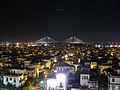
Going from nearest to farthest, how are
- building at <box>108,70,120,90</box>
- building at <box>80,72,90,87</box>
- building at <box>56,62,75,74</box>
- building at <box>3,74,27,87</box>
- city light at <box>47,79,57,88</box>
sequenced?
city light at <box>47,79,57,88</box>, building at <box>108,70,120,90</box>, building at <box>80,72,90,87</box>, building at <box>3,74,27,87</box>, building at <box>56,62,75,74</box>

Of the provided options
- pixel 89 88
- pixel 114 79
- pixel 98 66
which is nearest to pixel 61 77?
pixel 89 88

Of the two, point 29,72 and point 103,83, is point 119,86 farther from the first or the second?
point 29,72

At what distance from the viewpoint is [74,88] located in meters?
8.26

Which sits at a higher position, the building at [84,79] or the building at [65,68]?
the building at [65,68]

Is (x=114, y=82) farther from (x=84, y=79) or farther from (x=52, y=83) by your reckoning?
(x=52, y=83)

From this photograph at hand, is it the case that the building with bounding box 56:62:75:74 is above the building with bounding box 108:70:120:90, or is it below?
above

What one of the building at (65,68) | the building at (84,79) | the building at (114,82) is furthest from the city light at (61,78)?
the building at (65,68)

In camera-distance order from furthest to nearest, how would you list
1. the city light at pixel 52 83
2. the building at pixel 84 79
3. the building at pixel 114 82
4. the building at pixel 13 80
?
the building at pixel 13 80
the building at pixel 84 79
the building at pixel 114 82
the city light at pixel 52 83

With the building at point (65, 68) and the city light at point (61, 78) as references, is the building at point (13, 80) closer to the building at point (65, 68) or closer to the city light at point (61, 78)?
the building at point (65, 68)

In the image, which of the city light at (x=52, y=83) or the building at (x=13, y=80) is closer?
the city light at (x=52, y=83)

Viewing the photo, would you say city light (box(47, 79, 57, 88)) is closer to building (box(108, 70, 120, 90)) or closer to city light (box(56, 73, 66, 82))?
city light (box(56, 73, 66, 82))

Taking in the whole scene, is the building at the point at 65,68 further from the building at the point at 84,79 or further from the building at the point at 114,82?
the building at the point at 114,82

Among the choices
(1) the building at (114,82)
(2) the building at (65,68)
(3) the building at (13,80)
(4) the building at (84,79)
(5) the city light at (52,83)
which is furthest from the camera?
(2) the building at (65,68)

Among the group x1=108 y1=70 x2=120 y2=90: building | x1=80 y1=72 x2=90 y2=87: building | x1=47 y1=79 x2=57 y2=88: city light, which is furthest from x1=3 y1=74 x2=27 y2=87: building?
x1=108 y1=70 x2=120 y2=90: building
